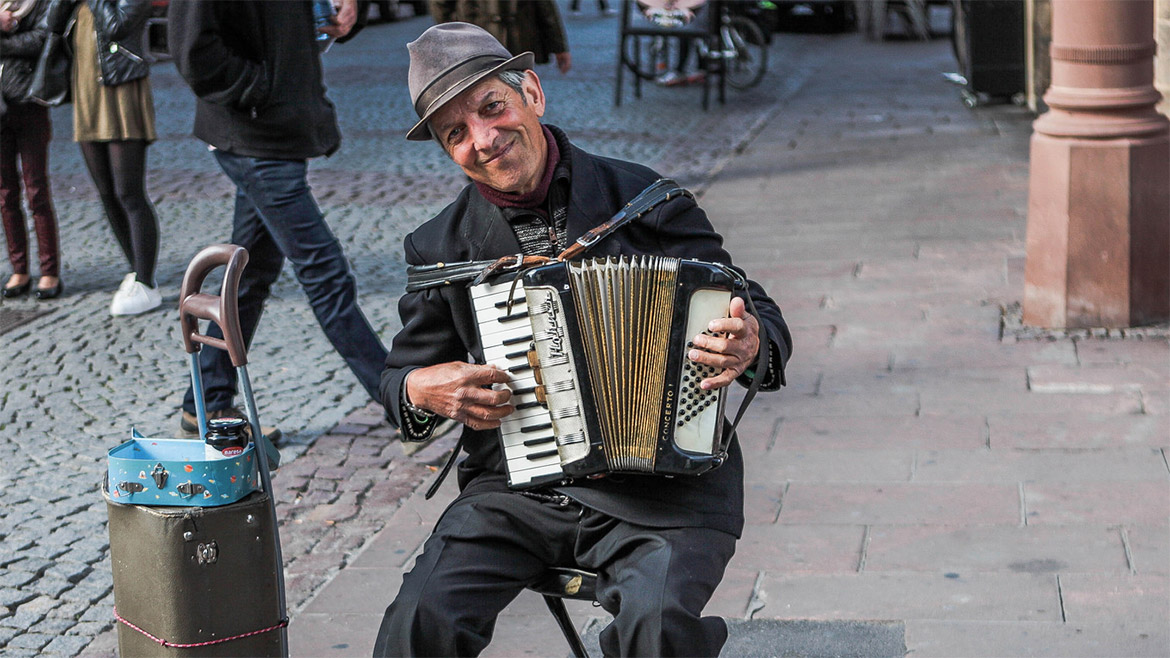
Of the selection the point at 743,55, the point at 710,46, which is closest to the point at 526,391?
the point at 710,46

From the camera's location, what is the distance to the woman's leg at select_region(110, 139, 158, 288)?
21.0 feet

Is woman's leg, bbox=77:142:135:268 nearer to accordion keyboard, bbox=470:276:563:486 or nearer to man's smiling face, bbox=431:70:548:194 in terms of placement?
man's smiling face, bbox=431:70:548:194

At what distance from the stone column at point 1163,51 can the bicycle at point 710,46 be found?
16.2 ft

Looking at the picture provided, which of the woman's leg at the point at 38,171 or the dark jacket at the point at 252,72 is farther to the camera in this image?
the woman's leg at the point at 38,171

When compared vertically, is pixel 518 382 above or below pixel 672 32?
above

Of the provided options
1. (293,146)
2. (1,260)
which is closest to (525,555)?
(293,146)

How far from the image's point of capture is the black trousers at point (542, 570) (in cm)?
252

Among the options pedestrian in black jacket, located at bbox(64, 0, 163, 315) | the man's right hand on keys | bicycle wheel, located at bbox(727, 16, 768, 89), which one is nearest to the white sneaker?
pedestrian in black jacket, located at bbox(64, 0, 163, 315)

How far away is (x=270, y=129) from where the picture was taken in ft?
15.5

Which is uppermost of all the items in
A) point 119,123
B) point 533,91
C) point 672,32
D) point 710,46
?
point 533,91

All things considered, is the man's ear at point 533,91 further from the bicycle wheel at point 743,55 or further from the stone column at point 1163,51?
the bicycle wheel at point 743,55

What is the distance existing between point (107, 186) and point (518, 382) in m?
4.60

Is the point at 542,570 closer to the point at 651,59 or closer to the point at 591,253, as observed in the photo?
the point at 591,253

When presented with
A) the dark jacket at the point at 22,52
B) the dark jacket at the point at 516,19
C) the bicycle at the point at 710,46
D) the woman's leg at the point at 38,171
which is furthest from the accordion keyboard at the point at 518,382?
the bicycle at the point at 710,46
